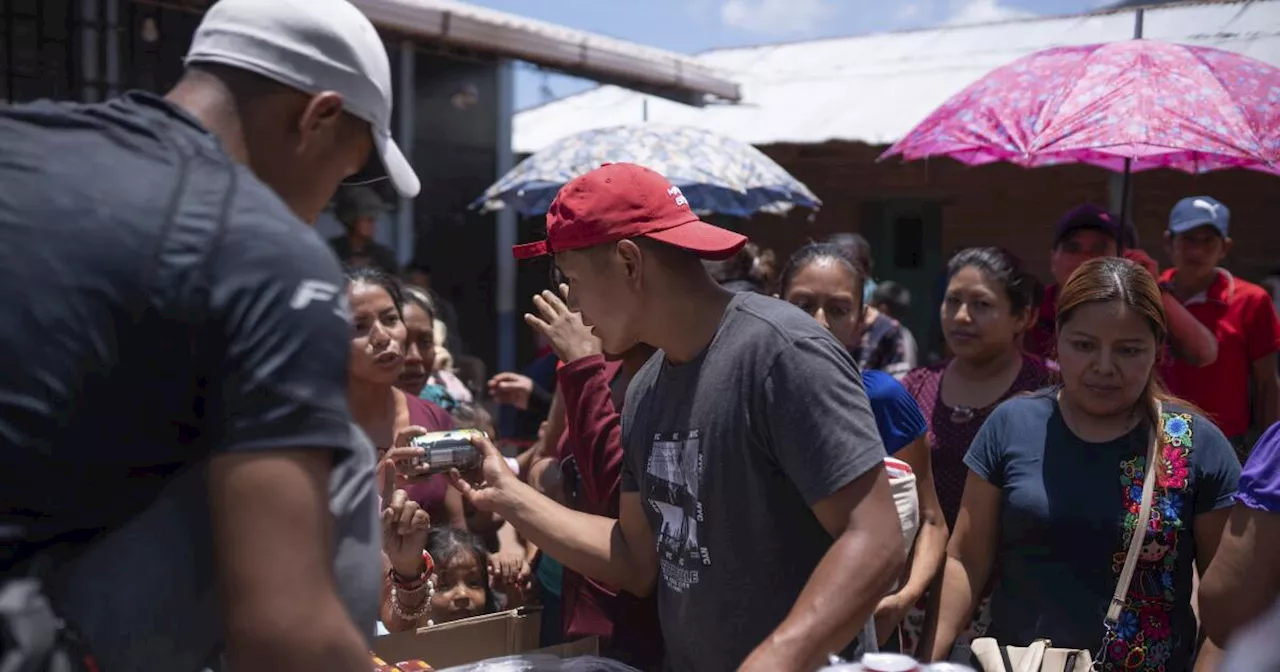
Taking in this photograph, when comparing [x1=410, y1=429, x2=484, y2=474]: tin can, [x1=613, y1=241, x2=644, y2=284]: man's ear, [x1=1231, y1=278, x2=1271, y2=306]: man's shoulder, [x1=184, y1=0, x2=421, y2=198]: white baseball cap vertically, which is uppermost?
[x1=184, y1=0, x2=421, y2=198]: white baseball cap

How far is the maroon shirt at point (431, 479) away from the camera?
3.61 m

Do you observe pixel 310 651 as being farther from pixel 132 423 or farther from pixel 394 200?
pixel 394 200

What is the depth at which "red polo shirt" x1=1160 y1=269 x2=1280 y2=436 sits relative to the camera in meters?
4.98

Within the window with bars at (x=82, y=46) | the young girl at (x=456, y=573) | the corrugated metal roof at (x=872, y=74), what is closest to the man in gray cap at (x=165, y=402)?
the young girl at (x=456, y=573)

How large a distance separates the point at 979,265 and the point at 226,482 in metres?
3.22

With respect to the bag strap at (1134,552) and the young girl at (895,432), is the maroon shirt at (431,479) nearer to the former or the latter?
the young girl at (895,432)

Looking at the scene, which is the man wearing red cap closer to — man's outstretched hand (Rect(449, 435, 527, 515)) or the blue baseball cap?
man's outstretched hand (Rect(449, 435, 527, 515))

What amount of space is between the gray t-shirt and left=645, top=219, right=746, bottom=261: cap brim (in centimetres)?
11

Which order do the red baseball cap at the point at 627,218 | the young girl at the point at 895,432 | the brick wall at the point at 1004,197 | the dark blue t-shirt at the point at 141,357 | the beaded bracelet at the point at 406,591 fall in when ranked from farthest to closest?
the brick wall at the point at 1004,197 < the beaded bracelet at the point at 406,591 < the young girl at the point at 895,432 < the red baseball cap at the point at 627,218 < the dark blue t-shirt at the point at 141,357

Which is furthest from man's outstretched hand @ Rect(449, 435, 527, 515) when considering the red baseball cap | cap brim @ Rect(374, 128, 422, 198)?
cap brim @ Rect(374, 128, 422, 198)

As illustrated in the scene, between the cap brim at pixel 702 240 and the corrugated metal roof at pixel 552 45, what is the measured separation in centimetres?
580

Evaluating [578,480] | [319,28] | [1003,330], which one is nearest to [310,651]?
[319,28]

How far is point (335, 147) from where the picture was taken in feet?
4.92

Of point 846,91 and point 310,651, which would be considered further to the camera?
point 846,91
